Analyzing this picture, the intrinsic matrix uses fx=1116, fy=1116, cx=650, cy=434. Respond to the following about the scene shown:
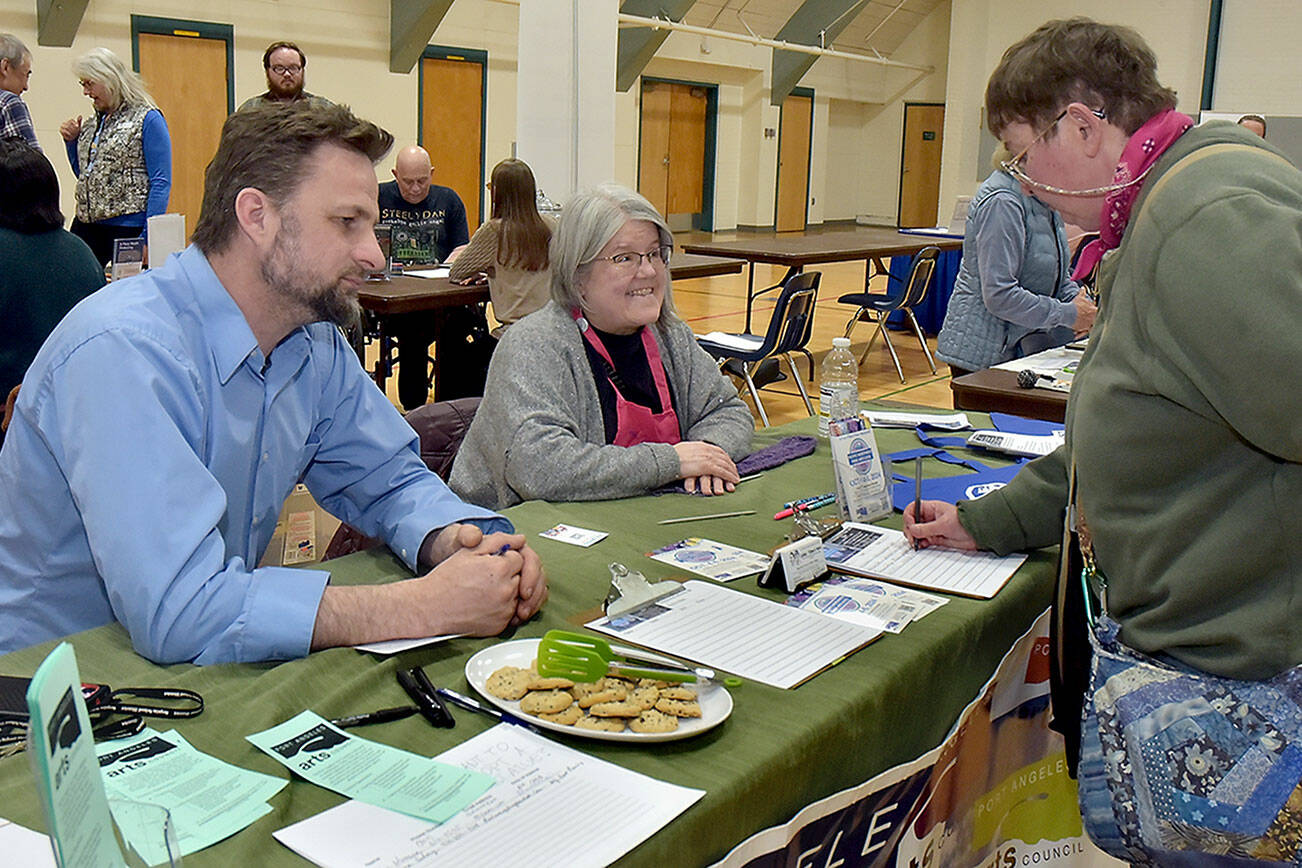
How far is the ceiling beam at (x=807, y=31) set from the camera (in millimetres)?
16625

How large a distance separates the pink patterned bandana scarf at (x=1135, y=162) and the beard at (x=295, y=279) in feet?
3.48

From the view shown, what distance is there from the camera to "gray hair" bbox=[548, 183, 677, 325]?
7.90ft

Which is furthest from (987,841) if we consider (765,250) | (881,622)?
(765,250)

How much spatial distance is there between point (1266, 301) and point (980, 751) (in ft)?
3.03

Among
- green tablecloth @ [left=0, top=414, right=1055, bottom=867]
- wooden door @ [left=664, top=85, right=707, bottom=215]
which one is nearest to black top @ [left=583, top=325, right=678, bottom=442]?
green tablecloth @ [left=0, top=414, right=1055, bottom=867]

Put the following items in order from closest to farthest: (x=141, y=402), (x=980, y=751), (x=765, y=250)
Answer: (x=141, y=402)
(x=980, y=751)
(x=765, y=250)

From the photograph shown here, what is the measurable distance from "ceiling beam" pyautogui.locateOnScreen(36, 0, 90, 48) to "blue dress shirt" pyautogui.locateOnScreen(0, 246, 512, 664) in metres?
9.56

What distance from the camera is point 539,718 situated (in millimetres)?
1237

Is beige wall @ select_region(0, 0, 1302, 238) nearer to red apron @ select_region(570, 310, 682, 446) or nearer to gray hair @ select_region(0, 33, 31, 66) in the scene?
gray hair @ select_region(0, 33, 31, 66)

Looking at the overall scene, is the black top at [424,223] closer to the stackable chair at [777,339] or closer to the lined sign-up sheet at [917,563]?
the stackable chair at [777,339]

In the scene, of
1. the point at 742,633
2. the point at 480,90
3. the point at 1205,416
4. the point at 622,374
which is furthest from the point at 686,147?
the point at 1205,416

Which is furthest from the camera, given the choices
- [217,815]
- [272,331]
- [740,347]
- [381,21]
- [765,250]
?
[381,21]

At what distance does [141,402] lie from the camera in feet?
4.60

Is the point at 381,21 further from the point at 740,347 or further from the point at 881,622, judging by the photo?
the point at 881,622
